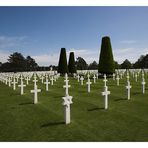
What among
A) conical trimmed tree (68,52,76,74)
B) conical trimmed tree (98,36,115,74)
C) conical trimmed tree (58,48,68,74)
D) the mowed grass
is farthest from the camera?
conical trimmed tree (68,52,76,74)

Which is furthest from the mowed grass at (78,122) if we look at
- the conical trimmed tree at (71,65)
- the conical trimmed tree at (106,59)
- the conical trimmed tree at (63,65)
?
the conical trimmed tree at (71,65)

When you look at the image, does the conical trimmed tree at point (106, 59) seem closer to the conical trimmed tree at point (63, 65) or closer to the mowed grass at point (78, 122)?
the conical trimmed tree at point (63, 65)

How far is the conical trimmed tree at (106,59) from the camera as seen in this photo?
30219mm

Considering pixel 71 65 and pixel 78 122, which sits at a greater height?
pixel 71 65

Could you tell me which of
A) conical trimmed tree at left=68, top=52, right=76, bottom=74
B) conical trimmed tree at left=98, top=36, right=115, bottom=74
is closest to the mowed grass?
conical trimmed tree at left=98, top=36, right=115, bottom=74

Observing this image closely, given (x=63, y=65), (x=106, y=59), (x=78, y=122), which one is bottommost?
(x=78, y=122)

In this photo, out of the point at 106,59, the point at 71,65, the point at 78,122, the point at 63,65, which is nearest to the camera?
the point at 78,122

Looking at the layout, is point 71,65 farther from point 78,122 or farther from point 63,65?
point 78,122

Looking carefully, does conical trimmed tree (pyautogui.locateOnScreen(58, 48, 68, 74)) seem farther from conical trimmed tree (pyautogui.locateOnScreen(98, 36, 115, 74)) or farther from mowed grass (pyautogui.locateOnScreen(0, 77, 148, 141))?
mowed grass (pyautogui.locateOnScreen(0, 77, 148, 141))

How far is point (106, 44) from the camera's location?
3098 centimetres

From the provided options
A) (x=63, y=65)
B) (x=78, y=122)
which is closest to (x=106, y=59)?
(x=63, y=65)

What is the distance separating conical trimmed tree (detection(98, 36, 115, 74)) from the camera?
30.2m

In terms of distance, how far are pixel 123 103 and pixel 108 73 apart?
19.6 metres

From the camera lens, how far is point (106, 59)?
30.4 m
